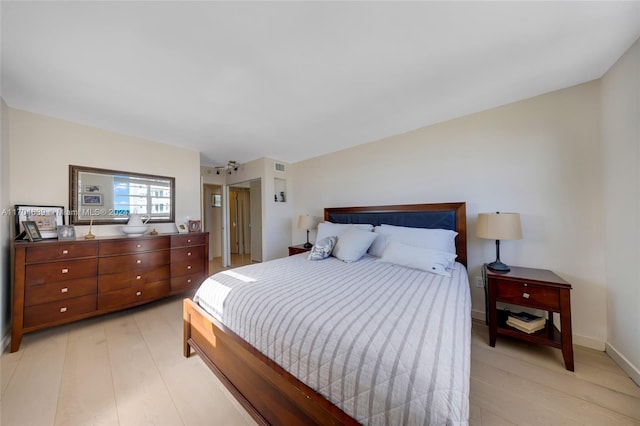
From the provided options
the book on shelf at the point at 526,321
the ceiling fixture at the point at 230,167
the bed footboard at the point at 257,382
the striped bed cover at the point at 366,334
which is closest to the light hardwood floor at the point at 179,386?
the bed footboard at the point at 257,382

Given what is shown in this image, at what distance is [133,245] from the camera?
8.54 feet

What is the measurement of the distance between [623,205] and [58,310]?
5116mm

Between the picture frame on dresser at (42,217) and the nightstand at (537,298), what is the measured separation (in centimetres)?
453

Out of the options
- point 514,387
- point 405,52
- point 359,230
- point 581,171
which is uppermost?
point 405,52

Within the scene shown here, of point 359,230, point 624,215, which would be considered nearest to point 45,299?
point 359,230

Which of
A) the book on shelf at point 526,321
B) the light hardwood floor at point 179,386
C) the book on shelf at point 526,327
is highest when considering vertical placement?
the book on shelf at point 526,321

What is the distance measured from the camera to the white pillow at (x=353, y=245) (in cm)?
→ 243

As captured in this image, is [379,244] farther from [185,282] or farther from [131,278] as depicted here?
[131,278]

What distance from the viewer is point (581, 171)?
1.94 m

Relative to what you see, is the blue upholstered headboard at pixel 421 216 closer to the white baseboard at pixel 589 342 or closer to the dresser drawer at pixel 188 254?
the white baseboard at pixel 589 342

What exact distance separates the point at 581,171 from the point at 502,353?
5.94 feet

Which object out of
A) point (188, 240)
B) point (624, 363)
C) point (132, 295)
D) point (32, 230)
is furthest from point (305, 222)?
point (624, 363)

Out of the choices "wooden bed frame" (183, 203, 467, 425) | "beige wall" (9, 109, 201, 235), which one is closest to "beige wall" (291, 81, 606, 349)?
"wooden bed frame" (183, 203, 467, 425)

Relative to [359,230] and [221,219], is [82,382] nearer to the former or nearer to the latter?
[359,230]
